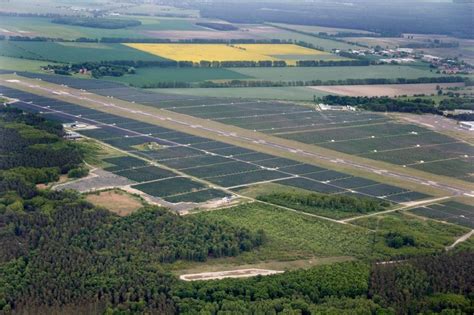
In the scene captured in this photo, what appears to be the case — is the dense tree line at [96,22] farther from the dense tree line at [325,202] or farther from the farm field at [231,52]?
the dense tree line at [325,202]

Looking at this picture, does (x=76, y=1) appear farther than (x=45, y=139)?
Yes

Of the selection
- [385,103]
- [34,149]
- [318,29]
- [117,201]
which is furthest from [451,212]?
[318,29]

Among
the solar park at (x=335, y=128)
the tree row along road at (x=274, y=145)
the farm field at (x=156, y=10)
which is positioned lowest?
the tree row along road at (x=274, y=145)

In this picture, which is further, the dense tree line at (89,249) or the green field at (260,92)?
the green field at (260,92)

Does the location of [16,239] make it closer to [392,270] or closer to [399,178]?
[392,270]

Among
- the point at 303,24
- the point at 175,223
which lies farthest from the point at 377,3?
the point at 175,223

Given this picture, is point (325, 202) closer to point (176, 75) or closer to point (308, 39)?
point (176, 75)

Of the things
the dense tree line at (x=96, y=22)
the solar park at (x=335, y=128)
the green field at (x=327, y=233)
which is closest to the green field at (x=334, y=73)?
the solar park at (x=335, y=128)
